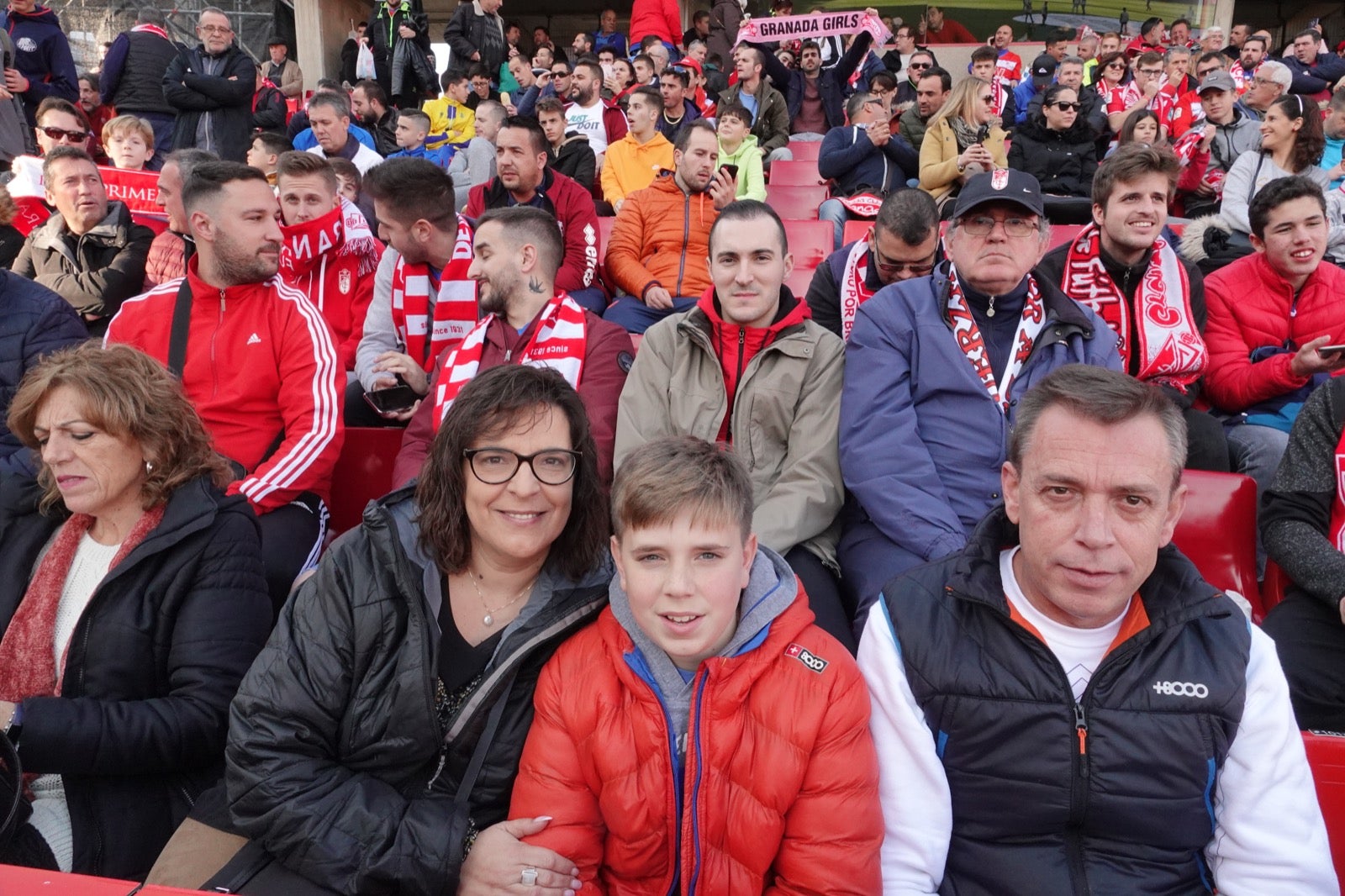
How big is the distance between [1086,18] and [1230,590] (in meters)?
15.4

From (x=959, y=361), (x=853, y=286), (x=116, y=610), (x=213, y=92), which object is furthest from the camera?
(x=213, y=92)

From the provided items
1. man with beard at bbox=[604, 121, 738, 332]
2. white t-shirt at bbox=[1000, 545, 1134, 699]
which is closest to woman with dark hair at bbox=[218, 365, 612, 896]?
white t-shirt at bbox=[1000, 545, 1134, 699]

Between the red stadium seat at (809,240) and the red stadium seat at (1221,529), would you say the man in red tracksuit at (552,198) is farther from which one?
the red stadium seat at (1221,529)

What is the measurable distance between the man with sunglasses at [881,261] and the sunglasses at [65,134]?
17.9 feet

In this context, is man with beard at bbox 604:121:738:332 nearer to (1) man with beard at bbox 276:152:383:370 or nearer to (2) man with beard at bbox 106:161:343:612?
(1) man with beard at bbox 276:152:383:370

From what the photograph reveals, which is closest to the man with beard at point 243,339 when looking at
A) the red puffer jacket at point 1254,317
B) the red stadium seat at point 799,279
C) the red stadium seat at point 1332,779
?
the red stadium seat at point 1332,779

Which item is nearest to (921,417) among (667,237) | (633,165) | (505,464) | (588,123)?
(505,464)

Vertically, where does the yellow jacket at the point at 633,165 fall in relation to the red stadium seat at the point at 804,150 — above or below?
below

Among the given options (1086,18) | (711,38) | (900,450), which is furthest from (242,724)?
(1086,18)

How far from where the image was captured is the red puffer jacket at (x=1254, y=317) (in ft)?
11.6

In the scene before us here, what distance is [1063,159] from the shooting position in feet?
22.4

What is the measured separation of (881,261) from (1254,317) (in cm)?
146

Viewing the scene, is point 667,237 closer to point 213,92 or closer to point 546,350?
point 546,350

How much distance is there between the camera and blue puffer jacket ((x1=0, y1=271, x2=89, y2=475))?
2.91 metres
